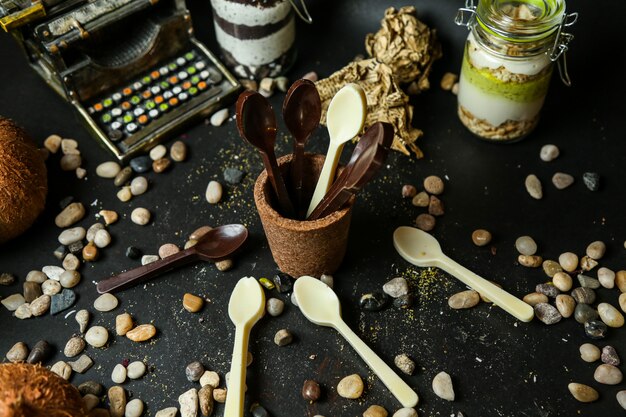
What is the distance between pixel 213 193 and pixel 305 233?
0.24m

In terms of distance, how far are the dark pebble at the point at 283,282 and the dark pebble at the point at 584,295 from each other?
369mm

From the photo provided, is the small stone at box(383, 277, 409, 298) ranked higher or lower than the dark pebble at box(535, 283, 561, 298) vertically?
higher

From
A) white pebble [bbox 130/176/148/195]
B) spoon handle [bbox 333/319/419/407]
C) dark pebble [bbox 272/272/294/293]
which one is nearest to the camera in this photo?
spoon handle [bbox 333/319/419/407]

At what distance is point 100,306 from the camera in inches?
35.3

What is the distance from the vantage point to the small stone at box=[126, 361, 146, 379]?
33.1 inches

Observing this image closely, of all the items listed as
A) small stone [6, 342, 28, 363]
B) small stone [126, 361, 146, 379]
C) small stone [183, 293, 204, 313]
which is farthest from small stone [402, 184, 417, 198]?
small stone [6, 342, 28, 363]

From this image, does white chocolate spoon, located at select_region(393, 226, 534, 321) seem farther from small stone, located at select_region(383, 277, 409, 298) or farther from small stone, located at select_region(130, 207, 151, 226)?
small stone, located at select_region(130, 207, 151, 226)

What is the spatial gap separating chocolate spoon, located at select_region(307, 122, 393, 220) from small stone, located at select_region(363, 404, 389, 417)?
9.2 inches

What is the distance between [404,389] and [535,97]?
45 cm

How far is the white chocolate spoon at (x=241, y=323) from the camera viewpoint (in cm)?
79

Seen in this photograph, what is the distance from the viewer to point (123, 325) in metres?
0.88

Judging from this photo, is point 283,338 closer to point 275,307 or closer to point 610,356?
point 275,307

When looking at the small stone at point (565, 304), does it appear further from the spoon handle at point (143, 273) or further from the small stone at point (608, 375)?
the spoon handle at point (143, 273)

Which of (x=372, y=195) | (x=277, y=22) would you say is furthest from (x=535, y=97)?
(x=277, y=22)
